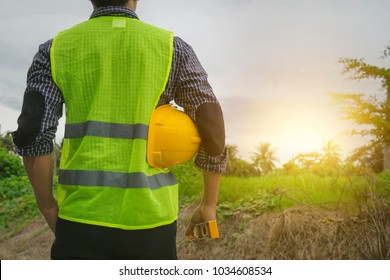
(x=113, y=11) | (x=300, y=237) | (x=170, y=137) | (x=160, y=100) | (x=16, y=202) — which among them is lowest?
(x=16, y=202)

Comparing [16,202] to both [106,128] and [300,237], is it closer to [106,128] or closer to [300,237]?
[300,237]

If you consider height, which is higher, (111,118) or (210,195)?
(111,118)

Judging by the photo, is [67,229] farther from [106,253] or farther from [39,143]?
[39,143]

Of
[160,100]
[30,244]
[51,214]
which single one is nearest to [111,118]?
[160,100]

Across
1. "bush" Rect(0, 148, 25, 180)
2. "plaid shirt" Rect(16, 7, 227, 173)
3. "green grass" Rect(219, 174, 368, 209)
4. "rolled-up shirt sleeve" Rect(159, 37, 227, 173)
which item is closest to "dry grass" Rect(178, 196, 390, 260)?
"green grass" Rect(219, 174, 368, 209)

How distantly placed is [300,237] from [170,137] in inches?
97.7

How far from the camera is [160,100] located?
66.7 inches

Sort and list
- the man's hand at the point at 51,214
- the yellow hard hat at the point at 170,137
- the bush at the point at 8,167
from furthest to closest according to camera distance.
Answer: the bush at the point at 8,167, the man's hand at the point at 51,214, the yellow hard hat at the point at 170,137

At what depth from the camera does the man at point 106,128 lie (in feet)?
5.13

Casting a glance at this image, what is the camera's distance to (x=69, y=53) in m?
1.65

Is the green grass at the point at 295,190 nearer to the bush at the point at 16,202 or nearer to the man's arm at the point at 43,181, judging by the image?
the man's arm at the point at 43,181

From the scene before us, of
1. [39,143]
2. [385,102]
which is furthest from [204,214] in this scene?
[385,102]

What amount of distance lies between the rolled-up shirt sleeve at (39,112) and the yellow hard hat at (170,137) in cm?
37

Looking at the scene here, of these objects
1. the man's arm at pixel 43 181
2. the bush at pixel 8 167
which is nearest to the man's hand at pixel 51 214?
the man's arm at pixel 43 181
